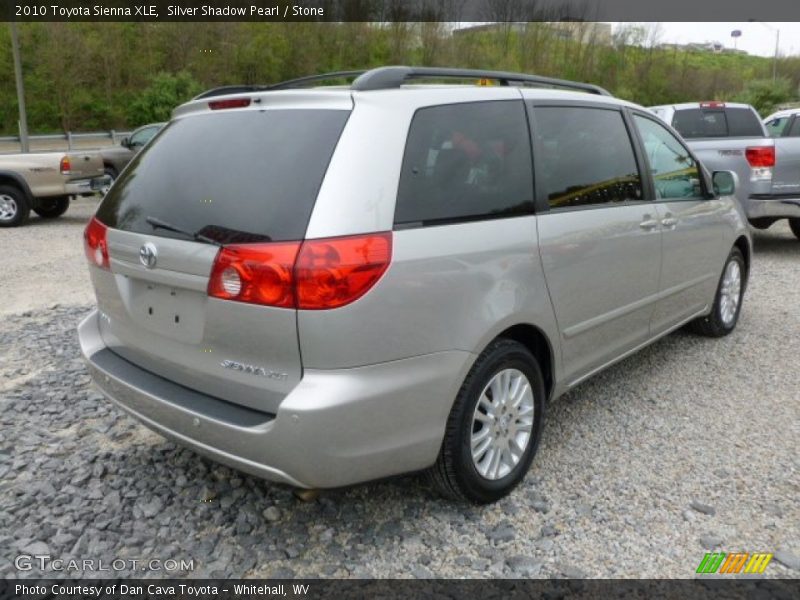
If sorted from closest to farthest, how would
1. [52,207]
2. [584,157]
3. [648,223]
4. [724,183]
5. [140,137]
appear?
[584,157], [648,223], [724,183], [52,207], [140,137]

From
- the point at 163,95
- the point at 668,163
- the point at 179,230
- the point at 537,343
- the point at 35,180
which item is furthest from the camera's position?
the point at 163,95

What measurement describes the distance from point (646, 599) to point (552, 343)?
110 cm

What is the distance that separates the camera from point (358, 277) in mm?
2195

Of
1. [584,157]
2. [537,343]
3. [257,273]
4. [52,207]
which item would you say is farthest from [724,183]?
[52,207]

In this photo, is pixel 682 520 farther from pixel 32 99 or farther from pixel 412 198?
pixel 32 99

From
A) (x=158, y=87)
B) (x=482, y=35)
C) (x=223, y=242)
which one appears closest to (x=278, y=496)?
(x=223, y=242)

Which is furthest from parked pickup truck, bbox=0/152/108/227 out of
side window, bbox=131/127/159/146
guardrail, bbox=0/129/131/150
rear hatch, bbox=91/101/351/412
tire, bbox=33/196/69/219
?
guardrail, bbox=0/129/131/150

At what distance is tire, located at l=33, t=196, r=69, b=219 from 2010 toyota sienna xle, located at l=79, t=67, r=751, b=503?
32.8 ft

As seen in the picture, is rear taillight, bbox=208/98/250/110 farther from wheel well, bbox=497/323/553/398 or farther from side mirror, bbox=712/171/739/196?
side mirror, bbox=712/171/739/196
